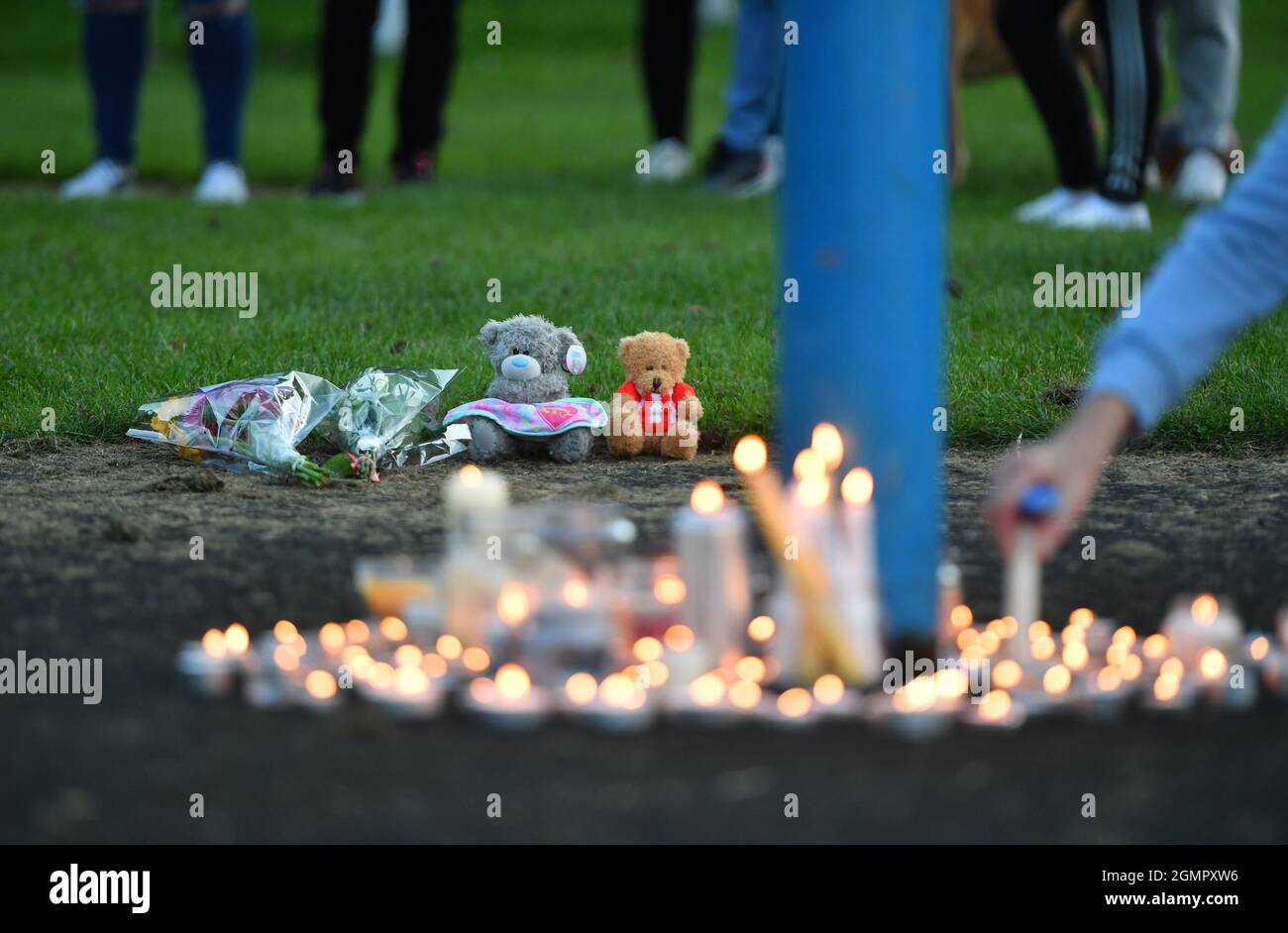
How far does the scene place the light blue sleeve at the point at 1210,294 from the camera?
6.24ft

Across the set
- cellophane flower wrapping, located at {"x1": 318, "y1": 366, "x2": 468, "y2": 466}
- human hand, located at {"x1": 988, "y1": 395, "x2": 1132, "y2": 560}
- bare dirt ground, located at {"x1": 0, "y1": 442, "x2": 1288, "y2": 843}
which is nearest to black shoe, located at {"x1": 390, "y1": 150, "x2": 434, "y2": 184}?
cellophane flower wrapping, located at {"x1": 318, "y1": 366, "x2": 468, "y2": 466}

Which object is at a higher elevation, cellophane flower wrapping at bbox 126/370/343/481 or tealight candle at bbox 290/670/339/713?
cellophane flower wrapping at bbox 126/370/343/481

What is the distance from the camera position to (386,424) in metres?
3.90

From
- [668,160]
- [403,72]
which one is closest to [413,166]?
[403,72]

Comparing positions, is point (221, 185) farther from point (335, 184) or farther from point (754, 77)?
point (754, 77)

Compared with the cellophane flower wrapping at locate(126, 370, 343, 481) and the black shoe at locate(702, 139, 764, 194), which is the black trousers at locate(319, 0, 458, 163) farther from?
the cellophane flower wrapping at locate(126, 370, 343, 481)

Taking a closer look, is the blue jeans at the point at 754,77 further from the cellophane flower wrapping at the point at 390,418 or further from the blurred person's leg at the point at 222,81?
the cellophane flower wrapping at the point at 390,418

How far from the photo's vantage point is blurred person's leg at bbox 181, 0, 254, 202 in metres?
7.50

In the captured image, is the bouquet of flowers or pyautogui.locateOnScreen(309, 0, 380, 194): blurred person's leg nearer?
the bouquet of flowers

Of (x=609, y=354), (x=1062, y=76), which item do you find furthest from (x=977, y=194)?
(x=609, y=354)

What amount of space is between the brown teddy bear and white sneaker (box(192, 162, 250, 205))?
13.6ft

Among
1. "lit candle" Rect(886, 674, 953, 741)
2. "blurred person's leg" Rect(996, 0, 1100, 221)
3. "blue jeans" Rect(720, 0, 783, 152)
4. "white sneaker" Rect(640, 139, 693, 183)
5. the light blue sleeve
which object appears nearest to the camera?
the light blue sleeve

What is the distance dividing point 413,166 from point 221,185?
1038 millimetres

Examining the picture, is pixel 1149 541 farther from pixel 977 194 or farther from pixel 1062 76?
pixel 977 194
